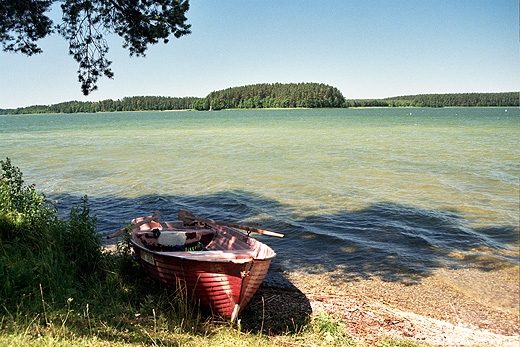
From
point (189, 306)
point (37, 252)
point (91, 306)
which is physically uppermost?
point (37, 252)

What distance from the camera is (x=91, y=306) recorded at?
5.79 meters

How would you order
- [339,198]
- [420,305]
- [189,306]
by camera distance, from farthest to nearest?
[339,198]
[420,305]
[189,306]

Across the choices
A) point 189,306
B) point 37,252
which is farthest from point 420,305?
point 37,252

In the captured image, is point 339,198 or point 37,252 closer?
point 37,252

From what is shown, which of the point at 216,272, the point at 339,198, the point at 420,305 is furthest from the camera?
the point at 339,198

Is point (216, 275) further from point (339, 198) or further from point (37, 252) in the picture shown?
point (339, 198)

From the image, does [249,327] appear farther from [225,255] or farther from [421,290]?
[421,290]

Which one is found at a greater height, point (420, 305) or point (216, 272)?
point (216, 272)

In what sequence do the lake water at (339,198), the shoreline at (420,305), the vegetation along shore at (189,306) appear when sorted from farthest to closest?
the lake water at (339,198), the shoreline at (420,305), the vegetation along shore at (189,306)

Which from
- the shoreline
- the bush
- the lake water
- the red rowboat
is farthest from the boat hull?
the lake water

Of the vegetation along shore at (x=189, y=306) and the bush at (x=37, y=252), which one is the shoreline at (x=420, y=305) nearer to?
the vegetation along shore at (x=189, y=306)

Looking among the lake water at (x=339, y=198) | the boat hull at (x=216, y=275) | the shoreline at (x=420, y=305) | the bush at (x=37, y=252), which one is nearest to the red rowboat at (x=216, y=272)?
the boat hull at (x=216, y=275)

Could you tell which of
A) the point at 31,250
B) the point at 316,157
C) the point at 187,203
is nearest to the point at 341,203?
the point at 187,203

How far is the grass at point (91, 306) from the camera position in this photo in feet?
16.0
